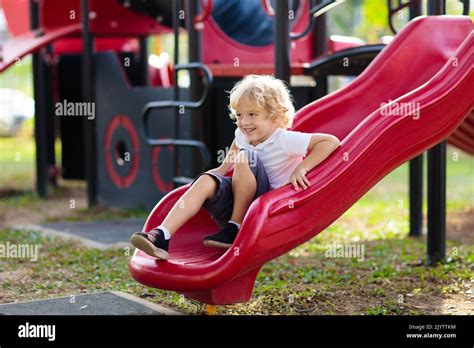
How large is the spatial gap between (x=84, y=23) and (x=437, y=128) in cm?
475

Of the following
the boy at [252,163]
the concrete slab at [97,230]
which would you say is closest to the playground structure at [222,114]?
the boy at [252,163]

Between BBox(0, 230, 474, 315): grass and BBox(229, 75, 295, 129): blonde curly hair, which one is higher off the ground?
BBox(229, 75, 295, 129): blonde curly hair

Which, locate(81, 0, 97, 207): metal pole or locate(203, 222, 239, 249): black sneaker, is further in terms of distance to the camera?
locate(81, 0, 97, 207): metal pole

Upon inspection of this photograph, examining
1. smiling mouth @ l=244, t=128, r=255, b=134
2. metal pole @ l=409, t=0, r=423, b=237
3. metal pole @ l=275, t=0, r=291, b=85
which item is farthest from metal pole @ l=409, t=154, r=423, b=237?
smiling mouth @ l=244, t=128, r=255, b=134

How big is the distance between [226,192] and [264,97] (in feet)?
1.67

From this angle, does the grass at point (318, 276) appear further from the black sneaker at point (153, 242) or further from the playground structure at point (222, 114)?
the black sneaker at point (153, 242)

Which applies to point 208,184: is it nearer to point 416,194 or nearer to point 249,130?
point 249,130

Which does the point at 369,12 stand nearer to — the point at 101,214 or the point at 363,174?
the point at 101,214

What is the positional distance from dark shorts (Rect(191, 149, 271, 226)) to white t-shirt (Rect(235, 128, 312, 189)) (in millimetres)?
62

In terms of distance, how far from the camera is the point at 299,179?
4.21 m

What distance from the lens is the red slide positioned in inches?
158

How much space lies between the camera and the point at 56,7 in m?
9.48

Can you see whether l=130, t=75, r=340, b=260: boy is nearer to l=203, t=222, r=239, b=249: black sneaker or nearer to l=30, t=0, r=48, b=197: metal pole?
l=203, t=222, r=239, b=249: black sneaker

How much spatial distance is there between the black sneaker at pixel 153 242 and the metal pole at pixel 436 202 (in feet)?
A: 7.69
